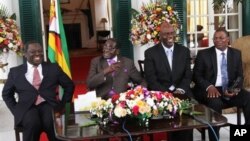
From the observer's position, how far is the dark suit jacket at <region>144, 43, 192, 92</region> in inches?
154

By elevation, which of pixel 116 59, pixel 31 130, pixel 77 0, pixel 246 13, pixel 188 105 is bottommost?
pixel 31 130

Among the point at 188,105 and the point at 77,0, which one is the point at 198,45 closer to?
the point at 188,105

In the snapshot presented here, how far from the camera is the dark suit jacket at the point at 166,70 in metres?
3.92

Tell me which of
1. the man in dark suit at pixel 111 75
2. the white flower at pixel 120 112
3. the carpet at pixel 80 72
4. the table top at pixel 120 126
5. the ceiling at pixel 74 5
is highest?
the ceiling at pixel 74 5

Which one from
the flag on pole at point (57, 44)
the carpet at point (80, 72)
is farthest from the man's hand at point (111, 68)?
the carpet at point (80, 72)

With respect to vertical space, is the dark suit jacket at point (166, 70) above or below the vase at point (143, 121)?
above

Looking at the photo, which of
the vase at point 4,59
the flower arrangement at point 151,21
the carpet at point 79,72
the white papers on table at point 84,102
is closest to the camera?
the white papers on table at point 84,102

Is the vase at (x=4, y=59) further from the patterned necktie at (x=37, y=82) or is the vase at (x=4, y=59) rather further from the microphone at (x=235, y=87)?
the microphone at (x=235, y=87)

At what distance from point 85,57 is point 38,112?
7.57 m

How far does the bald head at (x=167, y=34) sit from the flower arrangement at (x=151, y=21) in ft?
4.39

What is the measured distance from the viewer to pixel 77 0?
44.7ft

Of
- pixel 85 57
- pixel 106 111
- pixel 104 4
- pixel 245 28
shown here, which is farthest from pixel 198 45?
pixel 104 4

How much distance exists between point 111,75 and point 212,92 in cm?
91

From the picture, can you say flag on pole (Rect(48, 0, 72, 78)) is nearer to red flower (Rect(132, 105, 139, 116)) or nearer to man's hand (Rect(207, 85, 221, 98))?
man's hand (Rect(207, 85, 221, 98))
